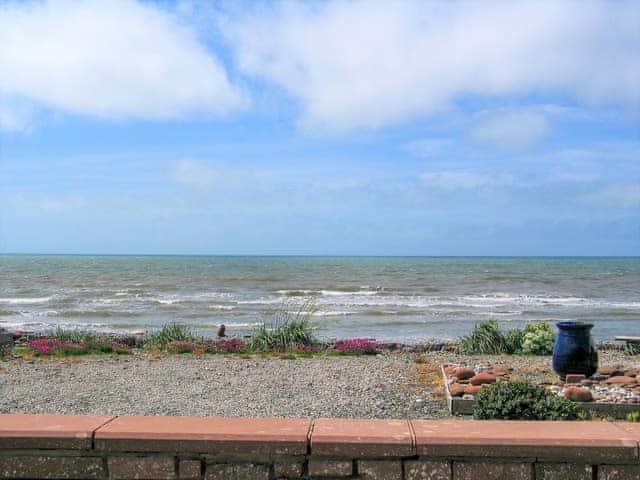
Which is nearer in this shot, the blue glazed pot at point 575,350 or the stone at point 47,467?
the stone at point 47,467

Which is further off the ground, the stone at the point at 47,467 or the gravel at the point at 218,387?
the stone at the point at 47,467

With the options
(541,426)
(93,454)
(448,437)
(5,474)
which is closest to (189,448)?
(93,454)

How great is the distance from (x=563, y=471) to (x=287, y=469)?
4.89 feet

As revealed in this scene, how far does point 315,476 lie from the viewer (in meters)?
3.81

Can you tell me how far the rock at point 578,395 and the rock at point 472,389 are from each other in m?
0.94

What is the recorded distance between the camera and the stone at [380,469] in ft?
12.5

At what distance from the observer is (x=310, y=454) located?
12.5 ft

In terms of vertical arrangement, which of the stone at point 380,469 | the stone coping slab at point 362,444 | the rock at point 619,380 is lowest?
the rock at point 619,380

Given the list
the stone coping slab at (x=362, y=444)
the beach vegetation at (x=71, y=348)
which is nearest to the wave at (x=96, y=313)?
the beach vegetation at (x=71, y=348)

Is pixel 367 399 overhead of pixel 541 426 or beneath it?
beneath

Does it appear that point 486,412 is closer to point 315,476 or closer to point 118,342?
point 315,476

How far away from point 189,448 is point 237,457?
10.5 inches

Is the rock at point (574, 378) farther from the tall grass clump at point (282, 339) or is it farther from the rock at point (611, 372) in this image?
the tall grass clump at point (282, 339)

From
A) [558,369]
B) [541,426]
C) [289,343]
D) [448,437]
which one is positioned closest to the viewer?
[448,437]
